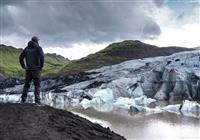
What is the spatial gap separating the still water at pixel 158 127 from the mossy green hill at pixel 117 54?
97.7 meters

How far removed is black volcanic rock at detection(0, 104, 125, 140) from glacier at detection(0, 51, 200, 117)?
34.6 meters

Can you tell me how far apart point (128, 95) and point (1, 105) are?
50.1m

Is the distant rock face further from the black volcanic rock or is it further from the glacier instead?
the black volcanic rock

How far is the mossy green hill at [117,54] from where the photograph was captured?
14484cm

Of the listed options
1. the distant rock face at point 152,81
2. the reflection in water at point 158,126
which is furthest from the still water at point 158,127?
the distant rock face at point 152,81

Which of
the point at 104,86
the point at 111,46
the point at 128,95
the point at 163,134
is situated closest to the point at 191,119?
the point at 163,134

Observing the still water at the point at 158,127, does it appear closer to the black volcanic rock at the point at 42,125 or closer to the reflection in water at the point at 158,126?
the reflection in water at the point at 158,126

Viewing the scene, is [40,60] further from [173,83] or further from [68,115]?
[173,83]

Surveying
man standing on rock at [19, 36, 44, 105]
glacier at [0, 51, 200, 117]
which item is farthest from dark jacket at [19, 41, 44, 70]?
glacier at [0, 51, 200, 117]

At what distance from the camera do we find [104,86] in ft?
225

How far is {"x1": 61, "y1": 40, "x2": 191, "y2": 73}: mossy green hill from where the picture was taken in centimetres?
14484

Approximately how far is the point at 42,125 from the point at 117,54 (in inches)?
5669

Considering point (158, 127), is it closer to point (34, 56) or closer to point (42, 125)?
point (34, 56)

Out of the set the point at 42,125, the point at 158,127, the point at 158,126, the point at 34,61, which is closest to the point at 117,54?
the point at 158,126
